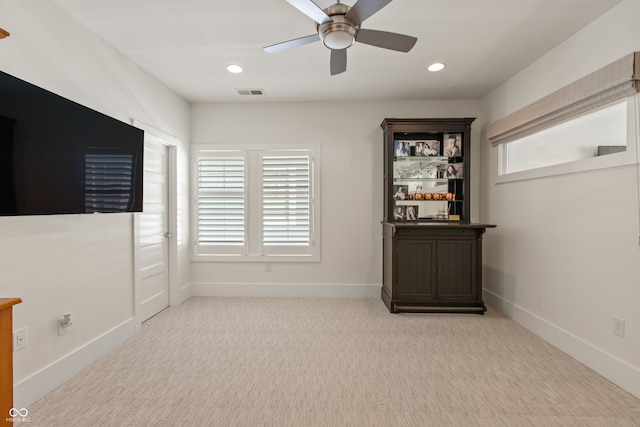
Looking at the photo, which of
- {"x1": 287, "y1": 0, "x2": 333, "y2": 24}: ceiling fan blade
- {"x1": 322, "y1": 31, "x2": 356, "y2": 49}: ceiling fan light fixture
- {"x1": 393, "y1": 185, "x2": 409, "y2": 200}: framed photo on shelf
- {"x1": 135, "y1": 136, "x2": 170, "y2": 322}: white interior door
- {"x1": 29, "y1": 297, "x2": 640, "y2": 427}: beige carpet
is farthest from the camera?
{"x1": 393, "y1": 185, "x2": 409, "y2": 200}: framed photo on shelf

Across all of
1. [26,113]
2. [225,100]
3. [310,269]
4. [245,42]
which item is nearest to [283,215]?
[310,269]

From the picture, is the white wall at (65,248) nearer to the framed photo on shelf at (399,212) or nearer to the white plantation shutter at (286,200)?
the white plantation shutter at (286,200)

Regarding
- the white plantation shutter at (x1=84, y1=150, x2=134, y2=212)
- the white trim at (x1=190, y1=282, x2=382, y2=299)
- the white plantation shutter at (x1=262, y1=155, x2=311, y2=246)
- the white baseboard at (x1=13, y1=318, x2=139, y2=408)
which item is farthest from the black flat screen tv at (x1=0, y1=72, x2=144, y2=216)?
the white trim at (x1=190, y1=282, x2=382, y2=299)

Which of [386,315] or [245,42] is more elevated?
[245,42]

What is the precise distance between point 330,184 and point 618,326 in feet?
10.4

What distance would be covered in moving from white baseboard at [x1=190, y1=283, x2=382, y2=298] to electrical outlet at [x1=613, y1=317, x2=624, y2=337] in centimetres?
246

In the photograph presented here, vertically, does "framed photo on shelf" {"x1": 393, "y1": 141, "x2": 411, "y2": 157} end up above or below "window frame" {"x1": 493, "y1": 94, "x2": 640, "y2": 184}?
above

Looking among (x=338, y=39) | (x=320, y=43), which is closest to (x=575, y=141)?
(x=338, y=39)

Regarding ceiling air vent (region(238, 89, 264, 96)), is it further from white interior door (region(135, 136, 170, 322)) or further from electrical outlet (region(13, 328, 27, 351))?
electrical outlet (region(13, 328, 27, 351))

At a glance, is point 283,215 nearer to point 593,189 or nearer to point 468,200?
point 468,200

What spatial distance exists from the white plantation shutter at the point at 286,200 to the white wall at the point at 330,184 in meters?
0.25

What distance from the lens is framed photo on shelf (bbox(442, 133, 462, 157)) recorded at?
13.5 feet

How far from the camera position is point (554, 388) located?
2.21 m

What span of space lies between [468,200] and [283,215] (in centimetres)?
248
